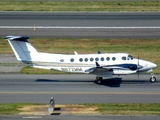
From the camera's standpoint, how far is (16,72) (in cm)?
4381

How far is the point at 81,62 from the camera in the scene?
39938 mm

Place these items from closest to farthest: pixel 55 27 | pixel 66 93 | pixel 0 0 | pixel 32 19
A: pixel 66 93 < pixel 55 27 < pixel 32 19 < pixel 0 0

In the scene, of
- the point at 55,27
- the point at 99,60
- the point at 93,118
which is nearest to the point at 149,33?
the point at 55,27

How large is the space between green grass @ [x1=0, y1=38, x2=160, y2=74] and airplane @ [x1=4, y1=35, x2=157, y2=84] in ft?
32.4

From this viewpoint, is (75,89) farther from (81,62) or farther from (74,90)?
(81,62)

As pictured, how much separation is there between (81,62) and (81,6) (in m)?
38.9

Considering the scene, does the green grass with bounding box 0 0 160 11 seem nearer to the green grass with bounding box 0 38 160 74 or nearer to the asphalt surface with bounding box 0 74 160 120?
the green grass with bounding box 0 38 160 74

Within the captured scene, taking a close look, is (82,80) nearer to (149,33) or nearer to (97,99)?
(97,99)

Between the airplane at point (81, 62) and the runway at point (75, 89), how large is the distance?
99cm

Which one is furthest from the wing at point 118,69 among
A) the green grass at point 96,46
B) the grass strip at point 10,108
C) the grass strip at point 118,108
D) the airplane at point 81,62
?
the green grass at point 96,46

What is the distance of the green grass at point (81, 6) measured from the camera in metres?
75.4

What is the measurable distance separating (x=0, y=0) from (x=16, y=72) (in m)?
42.7

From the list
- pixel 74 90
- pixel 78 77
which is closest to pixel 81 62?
pixel 78 77

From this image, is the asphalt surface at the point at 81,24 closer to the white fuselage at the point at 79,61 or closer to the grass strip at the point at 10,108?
the white fuselage at the point at 79,61
